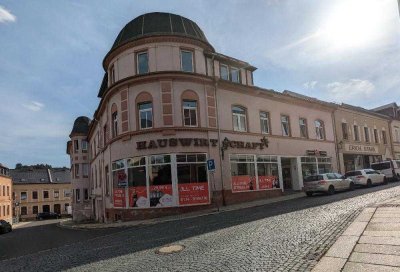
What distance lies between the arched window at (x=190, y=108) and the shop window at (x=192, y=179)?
2.24 m

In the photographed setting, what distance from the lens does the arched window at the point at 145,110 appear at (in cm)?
2250

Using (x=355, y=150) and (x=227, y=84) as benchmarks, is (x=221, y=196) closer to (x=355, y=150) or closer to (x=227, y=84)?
(x=227, y=84)

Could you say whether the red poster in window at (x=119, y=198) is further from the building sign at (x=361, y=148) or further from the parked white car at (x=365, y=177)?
the building sign at (x=361, y=148)

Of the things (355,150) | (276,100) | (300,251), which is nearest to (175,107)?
(276,100)

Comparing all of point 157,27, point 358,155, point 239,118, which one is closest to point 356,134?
point 358,155

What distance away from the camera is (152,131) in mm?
21953

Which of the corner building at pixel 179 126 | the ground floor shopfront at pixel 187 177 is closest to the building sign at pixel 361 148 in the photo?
the corner building at pixel 179 126

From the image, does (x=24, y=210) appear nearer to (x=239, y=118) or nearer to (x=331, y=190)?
(x=239, y=118)

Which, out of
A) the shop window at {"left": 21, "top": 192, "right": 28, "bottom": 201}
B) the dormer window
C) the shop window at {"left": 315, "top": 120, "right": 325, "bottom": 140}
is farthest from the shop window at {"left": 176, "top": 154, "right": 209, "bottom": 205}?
the shop window at {"left": 21, "top": 192, "right": 28, "bottom": 201}

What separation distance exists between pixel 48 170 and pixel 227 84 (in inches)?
2742

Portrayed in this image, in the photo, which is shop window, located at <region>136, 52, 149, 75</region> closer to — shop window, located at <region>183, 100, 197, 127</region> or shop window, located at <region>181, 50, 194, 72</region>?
shop window, located at <region>181, 50, 194, 72</region>

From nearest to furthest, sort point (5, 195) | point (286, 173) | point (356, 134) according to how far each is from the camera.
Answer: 1. point (286, 173)
2. point (356, 134)
3. point (5, 195)

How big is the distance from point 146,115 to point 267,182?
10377 millimetres

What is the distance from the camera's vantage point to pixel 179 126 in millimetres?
22156
